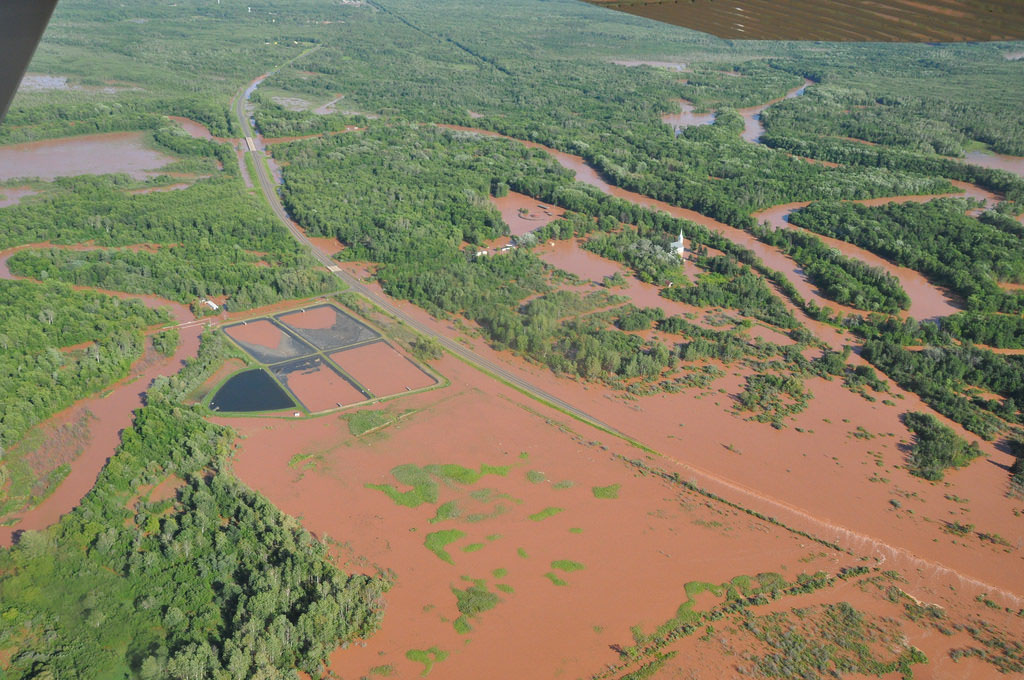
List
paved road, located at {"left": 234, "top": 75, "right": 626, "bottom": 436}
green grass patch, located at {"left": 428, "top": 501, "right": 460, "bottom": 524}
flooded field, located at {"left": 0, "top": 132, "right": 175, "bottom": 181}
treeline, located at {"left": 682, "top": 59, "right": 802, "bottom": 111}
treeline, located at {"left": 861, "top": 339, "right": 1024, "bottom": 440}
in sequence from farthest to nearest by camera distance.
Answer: treeline, located at {"left": 682, "top": 59, "right": 802, "bottom": 111} < flooded field, located at {"left": 0, "top": 132, "right": 175, "bottom": 181} < paved road, located at {"left": 234, "top": 75, "right": 626, "bottom": 436} < treeline, located at {"left": 861, "top": 339, "right": 1024, "bottom": 440} < green grass patch, located at {"left": 428, "top": 501, "right": 460, "bottom": 524}

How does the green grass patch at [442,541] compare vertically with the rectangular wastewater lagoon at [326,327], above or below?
below

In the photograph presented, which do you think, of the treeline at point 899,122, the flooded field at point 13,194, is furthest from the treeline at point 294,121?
the treeline at point 899,122

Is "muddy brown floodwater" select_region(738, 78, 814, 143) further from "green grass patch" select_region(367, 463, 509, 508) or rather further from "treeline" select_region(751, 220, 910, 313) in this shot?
"green grass patch" select_region(367, 463, 509, 508)

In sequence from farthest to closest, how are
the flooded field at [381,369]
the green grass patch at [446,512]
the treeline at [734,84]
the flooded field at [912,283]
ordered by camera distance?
the treeline at [734,84], the flooded field at [912,283], the flooded field at [381,369], the green grass patch at [446,512]

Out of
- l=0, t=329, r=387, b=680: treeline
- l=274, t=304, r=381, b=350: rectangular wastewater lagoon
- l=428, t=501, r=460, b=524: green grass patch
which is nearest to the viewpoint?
l=0, t=329, r=387, b=680: treeline

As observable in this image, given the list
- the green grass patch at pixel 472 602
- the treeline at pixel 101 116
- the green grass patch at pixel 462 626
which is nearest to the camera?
the green grass patch at pixel 462 626

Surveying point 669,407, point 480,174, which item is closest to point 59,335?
point 669,407

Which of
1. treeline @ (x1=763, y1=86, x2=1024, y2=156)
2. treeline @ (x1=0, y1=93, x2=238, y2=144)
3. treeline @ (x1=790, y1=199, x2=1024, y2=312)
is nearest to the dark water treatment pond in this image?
treeline @ (x1=790, y1=199, x2=1024, y2=312)

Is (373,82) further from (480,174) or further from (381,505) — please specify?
(381,505)

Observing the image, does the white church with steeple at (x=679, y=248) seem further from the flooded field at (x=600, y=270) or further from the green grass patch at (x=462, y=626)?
the green grass patch at (x=462, y=626)
